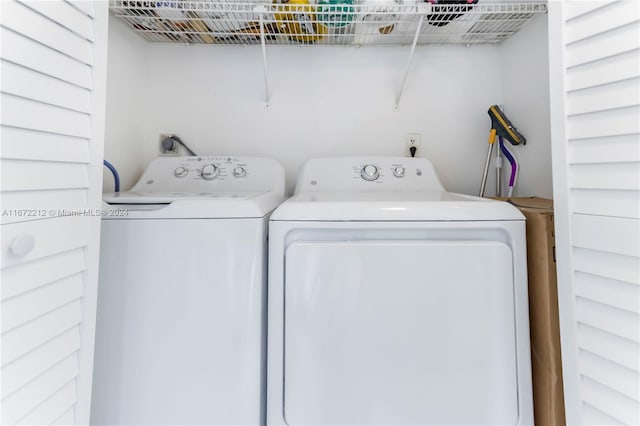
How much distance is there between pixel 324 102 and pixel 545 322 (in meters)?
1.29

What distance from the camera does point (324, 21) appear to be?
1271 mm

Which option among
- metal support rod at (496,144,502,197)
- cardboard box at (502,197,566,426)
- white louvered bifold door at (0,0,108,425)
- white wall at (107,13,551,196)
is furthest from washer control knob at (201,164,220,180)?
metal support rod at (496,144,502,197)

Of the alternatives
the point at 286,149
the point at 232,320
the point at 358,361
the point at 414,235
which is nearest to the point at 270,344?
the point at 232,320

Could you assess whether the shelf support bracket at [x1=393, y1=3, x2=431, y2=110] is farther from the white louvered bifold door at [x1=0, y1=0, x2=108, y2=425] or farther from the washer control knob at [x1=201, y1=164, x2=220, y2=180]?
the white louvered bifold door at [x1=0, y1=0, x2=108, y2=425]

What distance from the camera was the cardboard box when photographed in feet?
2.62

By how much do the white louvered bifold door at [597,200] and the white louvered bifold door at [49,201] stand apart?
1.07 metres

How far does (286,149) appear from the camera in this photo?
155 centimetres

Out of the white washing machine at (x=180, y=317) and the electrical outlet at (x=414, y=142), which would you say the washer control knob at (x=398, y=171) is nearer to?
the electrical outlet at (x=414, y=142)

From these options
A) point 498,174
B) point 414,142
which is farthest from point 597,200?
point 414,142

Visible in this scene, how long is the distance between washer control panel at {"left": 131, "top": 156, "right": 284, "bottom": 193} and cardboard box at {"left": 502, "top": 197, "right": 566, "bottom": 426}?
0.95 meters

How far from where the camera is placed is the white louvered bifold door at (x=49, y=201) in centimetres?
51

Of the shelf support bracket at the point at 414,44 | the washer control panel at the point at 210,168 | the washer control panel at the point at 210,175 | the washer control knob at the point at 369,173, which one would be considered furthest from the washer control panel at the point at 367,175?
the shelf support bracket at the point at 414,44

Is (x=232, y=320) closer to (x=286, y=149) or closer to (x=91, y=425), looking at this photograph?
(x=91, y=425)

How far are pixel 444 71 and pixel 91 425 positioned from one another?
6.44ft
